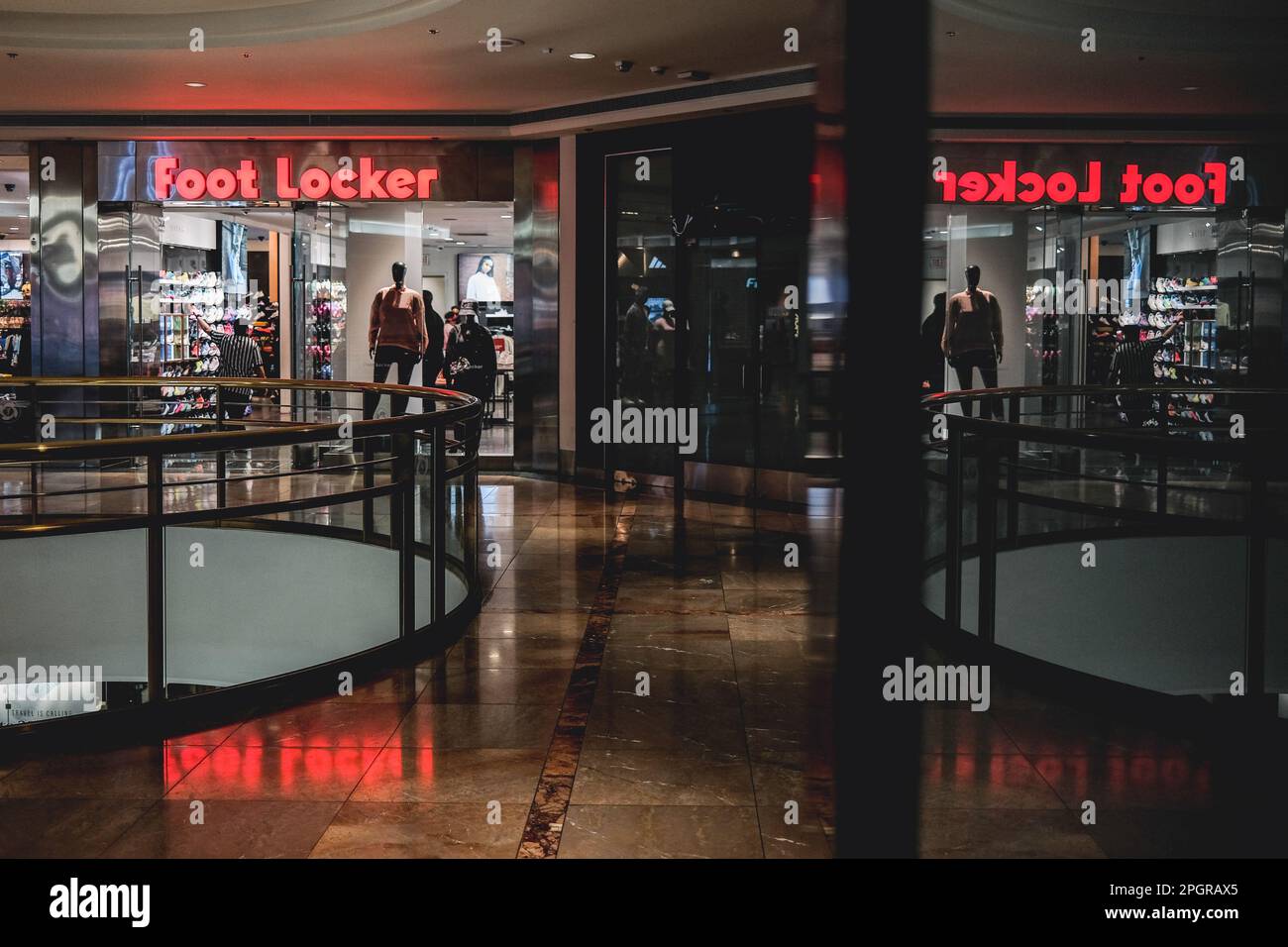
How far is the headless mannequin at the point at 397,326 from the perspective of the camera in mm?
11492

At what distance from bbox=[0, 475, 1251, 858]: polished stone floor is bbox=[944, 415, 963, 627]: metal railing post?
67 cm

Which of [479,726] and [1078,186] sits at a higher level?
[1078,186]

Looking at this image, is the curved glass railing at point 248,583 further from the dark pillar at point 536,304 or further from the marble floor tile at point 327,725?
the dark pillar at point 536,304

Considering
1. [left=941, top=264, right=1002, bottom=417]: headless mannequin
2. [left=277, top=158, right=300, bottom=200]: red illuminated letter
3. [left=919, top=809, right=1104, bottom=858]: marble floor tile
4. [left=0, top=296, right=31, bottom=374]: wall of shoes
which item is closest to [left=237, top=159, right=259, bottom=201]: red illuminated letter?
[left=277, top=158, right=300, bottom=200]: red illuminated letter

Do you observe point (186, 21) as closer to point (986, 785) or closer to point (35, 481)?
point (35, 481)

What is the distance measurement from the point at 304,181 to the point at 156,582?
8305 mm

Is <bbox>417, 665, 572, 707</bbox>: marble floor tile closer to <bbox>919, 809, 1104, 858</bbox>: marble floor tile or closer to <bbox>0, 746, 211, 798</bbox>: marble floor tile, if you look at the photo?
<bbox>0, 746, 211, 798</bbox>: marble floor tile

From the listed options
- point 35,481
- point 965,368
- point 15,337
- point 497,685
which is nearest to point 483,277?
point 15,337

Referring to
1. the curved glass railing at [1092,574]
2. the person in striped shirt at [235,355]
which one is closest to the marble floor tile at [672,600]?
the curved glass railing at [1092,574]

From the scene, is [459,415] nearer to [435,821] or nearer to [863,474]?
[435,821]

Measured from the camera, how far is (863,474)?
1.13m

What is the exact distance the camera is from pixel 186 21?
26.8ft
